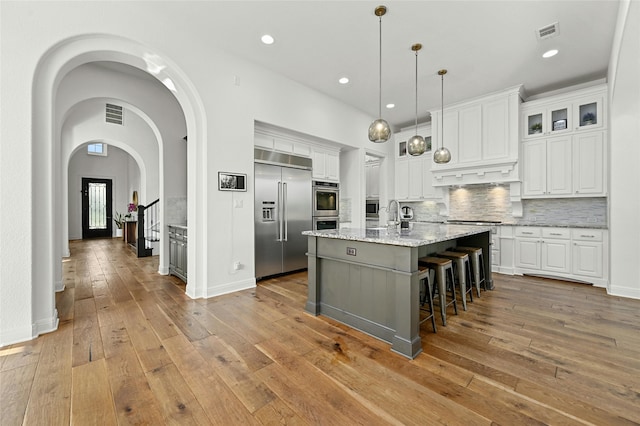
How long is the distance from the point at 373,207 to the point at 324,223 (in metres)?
2.09

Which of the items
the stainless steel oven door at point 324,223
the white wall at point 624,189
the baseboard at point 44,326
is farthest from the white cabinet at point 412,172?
the baseboard at point 44,326

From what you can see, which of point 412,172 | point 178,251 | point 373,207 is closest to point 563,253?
point 412,172

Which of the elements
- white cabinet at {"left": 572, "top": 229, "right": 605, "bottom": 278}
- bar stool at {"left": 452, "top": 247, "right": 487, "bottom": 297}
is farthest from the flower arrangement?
white cabinet at {"left": 572, "top": 229, "right": 605, "bottom": 278}

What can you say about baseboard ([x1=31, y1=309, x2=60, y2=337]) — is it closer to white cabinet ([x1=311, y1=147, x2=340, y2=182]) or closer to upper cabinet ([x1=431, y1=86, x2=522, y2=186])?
white cabinet ([x1=311, y1=147, x2=340, y2=182])

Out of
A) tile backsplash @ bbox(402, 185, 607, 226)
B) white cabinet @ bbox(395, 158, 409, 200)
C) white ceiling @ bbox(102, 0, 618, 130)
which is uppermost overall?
white ceiling @ bbox(102, 0, 618, 130)

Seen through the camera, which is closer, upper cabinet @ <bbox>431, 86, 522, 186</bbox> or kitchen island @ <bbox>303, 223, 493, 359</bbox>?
kitchen island @ <bbox>303, 223, 493, 359</bbox>

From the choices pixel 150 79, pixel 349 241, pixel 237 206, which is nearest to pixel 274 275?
pixel 237 206

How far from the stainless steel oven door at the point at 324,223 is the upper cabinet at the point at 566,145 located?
11.3ft

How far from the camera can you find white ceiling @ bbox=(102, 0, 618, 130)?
9.64ft

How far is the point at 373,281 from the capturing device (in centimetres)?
255

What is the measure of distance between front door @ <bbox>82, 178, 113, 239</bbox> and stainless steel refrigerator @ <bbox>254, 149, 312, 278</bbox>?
9481mm

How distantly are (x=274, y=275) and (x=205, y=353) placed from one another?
Answer: 2.45m

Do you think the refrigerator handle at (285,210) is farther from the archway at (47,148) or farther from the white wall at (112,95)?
the archway at (47,148)

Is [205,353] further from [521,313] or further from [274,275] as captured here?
[521,313]
